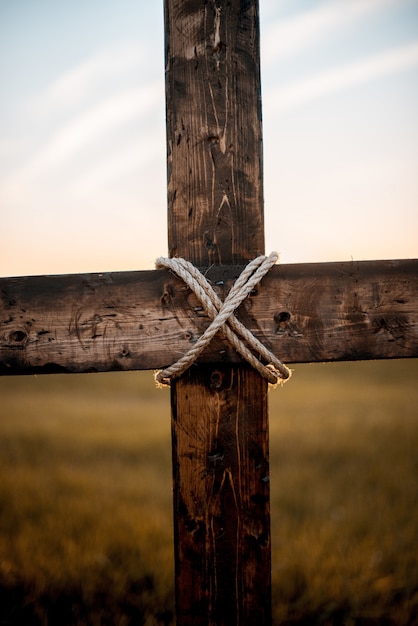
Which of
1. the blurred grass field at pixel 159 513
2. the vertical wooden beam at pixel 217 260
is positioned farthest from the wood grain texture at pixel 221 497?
the blurred grass field at pixel 159 513

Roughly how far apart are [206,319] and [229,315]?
0.06m

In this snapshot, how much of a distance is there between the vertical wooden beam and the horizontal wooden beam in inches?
3.8

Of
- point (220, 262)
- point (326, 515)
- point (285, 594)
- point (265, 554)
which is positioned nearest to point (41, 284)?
point (220, 262)

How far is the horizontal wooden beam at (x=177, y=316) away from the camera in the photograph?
876 mm

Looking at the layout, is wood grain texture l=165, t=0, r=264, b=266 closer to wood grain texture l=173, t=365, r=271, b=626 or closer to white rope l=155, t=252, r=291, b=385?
white rope l=155, t=252, r=291, b=385

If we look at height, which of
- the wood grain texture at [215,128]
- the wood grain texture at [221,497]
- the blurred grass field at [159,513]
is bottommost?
the blurred grass field at [159,513]

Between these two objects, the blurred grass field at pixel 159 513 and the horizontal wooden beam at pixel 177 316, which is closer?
the horizontal wooden beam at pixel 177 316

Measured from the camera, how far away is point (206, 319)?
867 mm

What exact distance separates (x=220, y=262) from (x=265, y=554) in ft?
2.11

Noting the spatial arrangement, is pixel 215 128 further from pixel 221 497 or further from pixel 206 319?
pixel 221 497

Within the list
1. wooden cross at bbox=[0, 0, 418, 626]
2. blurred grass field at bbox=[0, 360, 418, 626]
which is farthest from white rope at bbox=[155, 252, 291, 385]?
blurred grass field at bbox=[0, 360, 418, 626]

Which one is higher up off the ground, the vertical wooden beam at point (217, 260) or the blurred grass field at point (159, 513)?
the vertical wooden beam at point (217, 260)

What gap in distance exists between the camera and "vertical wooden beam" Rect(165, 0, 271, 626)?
875 mm

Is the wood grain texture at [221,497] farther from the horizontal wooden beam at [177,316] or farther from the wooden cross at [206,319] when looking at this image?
the horizontal wooden beam at [177,316]
